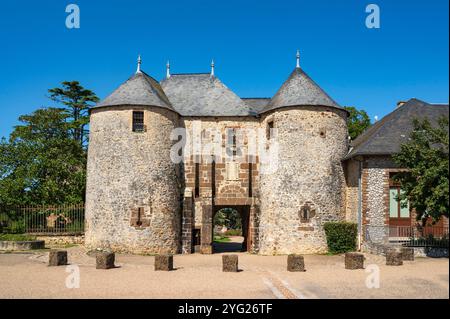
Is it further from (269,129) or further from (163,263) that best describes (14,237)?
(269,129)

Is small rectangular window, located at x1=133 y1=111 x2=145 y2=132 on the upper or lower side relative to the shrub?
upper

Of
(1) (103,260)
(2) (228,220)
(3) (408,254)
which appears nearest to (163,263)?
(1) (103,260)

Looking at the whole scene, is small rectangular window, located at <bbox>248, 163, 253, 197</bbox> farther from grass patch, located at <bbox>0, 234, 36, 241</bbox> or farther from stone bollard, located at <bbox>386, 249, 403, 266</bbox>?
grass patch, located at <bbox>0, 234, 36, 241</bbox>

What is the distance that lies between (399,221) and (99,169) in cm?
1370

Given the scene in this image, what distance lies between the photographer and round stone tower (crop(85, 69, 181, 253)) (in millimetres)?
21562

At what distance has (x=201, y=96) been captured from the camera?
83.3ft

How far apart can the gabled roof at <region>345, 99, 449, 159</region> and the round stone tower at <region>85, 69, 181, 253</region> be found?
28.8 feet

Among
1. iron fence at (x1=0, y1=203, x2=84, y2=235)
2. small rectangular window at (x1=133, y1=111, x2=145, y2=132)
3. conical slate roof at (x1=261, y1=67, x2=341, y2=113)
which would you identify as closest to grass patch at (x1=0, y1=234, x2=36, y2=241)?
iron fence at (x1=0, y1=203, x2=84, y2=235)

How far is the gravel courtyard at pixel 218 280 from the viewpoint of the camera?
1100 centimetres

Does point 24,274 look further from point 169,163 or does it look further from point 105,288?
point 169,163

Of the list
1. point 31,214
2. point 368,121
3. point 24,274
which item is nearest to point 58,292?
point 24,274

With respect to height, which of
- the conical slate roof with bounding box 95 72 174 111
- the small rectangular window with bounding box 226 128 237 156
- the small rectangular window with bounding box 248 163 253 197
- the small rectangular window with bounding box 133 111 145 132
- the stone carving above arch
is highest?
the conical slate roof with bounding box 95 72 174 111

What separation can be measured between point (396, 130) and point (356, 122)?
13.8 meters

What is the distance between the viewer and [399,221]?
67.8ft
